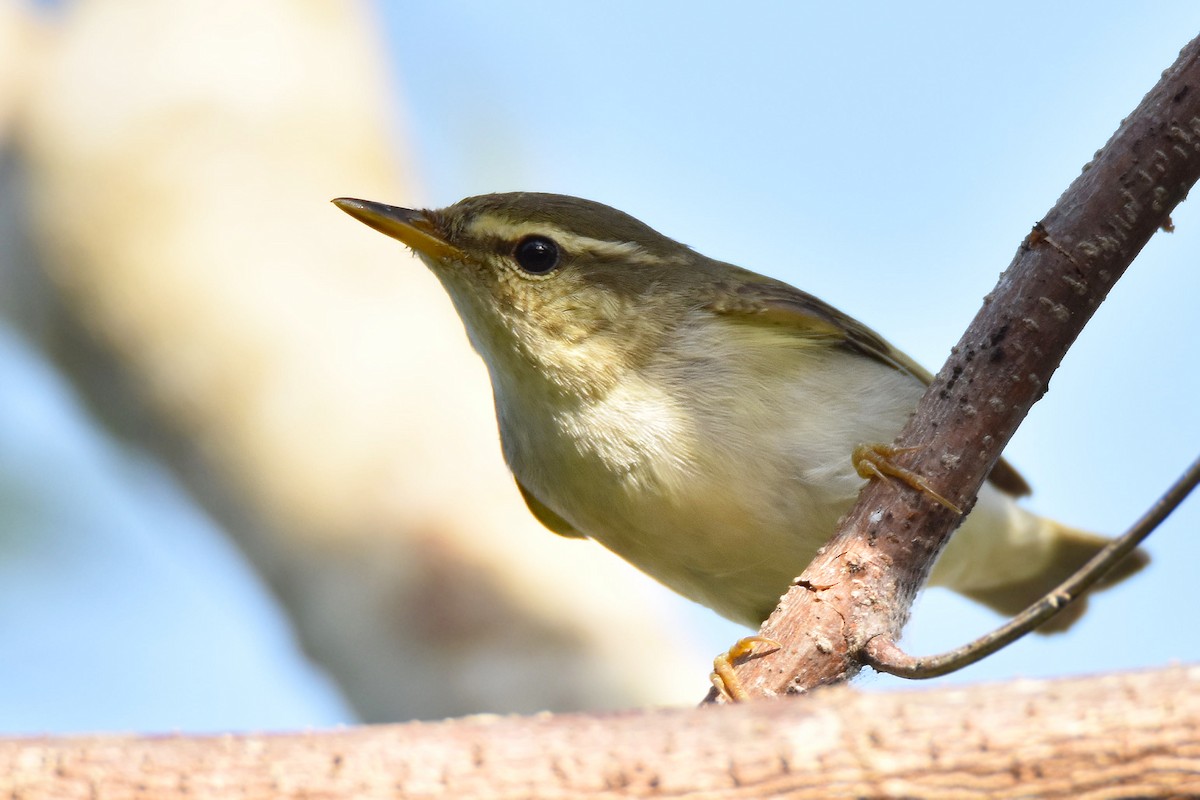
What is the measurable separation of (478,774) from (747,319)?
7.43ft

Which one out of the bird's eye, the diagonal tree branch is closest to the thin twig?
the diagonal tree branch

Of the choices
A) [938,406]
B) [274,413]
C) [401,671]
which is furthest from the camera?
[274,413]

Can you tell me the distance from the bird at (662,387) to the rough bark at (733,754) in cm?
165

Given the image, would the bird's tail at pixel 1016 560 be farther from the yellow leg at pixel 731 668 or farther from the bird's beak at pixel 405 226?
the bird's beak at pixel 405 226

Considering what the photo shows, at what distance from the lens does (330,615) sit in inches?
227

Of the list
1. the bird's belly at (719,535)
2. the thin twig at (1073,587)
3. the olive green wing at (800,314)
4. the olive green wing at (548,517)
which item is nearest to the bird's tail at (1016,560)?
the olive green wing at (800,314)

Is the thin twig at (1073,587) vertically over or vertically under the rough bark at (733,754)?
over

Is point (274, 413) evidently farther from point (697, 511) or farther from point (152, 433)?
point (697, 511)

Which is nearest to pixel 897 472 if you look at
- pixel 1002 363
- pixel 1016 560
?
pixel 1002 363

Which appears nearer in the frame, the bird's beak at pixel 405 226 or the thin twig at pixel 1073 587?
the thin twig at pixel 1073 587

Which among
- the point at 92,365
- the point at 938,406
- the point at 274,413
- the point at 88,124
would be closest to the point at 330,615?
the point at 274,413

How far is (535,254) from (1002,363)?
1.57m

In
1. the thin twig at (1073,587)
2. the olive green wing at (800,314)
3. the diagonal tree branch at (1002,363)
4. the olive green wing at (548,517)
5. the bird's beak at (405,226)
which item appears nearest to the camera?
the thin twig at (1073,587)

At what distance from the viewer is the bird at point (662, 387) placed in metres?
3.56
